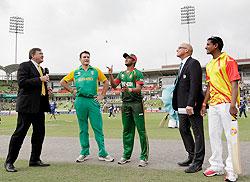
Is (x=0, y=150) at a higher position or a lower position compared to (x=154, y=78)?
lower

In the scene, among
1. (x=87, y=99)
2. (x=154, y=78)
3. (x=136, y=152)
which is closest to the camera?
(x=87, y=99)

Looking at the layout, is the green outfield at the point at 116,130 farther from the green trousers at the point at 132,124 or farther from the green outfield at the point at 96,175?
the green outfield at the point at 96,175

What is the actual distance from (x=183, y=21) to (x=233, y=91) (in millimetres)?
60567

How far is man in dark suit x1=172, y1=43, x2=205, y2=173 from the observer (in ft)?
14.5

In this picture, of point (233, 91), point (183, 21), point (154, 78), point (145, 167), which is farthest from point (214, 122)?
point (154, 78)

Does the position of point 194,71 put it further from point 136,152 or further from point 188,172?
point 136,152

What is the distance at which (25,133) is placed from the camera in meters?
4.86

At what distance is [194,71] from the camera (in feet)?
14.7

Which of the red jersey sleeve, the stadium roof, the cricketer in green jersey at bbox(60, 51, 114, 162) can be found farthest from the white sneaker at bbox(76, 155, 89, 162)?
the stadium roof

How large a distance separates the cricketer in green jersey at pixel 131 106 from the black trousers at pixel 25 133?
4.94 feet

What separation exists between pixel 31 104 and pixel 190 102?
2674 mm

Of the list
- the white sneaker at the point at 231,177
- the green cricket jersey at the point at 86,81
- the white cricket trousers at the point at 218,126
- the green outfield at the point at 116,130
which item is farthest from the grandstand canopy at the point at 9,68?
the white sneaker at the point at 231,177

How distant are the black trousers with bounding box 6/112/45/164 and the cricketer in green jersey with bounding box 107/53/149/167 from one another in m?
1.50

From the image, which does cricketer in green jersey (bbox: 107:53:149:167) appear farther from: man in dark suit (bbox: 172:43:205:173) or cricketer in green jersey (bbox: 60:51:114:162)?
man in dark suit (bbox: 172:43:205:173)
